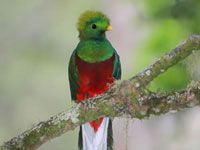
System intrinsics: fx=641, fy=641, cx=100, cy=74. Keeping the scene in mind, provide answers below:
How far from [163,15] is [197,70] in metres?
0.61

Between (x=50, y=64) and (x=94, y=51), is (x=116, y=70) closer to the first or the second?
(x=94, y=51)

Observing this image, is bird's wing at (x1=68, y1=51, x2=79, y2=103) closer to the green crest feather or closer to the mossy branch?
the green crest feather

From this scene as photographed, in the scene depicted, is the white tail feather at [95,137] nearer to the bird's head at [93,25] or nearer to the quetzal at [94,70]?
the quetzal at [94,70]

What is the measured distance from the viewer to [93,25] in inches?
204

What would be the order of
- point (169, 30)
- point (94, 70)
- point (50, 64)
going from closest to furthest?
1. point (169, 30)
2. point (94, 70)
3. point (50, 64)

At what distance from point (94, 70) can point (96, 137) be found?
540 millimetres

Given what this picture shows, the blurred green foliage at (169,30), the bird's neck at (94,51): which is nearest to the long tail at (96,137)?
the bird's neck at (94,51)

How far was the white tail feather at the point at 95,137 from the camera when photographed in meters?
5.09

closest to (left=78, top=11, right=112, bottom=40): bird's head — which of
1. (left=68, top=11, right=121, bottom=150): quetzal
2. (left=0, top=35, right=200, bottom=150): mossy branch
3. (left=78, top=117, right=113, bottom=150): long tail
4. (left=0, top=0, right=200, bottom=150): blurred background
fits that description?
(left=68, top=11, right=121, bottom=150): quetzal

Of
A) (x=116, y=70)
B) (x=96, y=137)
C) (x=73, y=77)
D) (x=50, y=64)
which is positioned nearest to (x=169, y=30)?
(x=116, y=70)

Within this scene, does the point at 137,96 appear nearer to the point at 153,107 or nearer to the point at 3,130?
the point at 153,107

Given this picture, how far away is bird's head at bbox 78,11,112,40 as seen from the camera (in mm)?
5133

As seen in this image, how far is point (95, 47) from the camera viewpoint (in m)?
5.12

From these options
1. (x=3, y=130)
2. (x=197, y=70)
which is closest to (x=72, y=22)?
(x=3, y=130)
